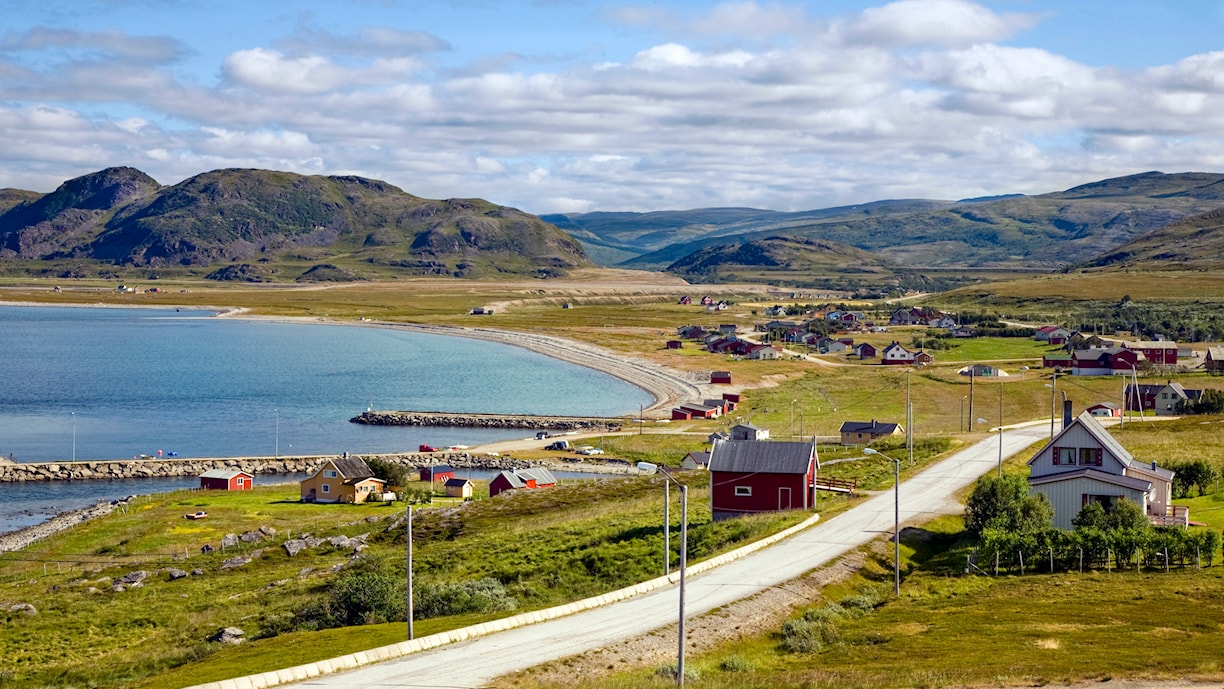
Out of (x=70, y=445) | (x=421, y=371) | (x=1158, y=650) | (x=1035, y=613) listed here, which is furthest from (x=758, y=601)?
(x=421, y=371)

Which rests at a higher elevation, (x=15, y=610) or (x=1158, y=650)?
(x=1158, y=650)

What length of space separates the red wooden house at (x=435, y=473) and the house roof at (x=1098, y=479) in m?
38.3

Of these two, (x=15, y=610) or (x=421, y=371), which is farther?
(x=421, y=371)

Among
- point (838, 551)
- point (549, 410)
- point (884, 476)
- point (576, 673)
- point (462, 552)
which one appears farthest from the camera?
point (549, 410)

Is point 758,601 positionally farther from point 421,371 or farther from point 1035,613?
point 421,371

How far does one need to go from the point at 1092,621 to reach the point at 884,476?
98.5ft

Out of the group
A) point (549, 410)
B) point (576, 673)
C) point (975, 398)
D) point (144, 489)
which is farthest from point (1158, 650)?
point (549, 410)

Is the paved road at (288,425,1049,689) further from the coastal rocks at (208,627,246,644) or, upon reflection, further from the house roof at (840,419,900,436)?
the house roof at (840,419,900,436)

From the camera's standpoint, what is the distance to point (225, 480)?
7550cm

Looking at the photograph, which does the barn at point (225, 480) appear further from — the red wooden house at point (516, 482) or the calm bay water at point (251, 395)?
the red wooden house at point (516, 482)

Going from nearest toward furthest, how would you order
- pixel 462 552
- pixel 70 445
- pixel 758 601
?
pixel 758 601, pixel 462 552, pixel 70 445

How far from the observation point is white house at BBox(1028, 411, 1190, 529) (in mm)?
46344

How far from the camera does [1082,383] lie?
Answer: 370ft

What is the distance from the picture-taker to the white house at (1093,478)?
46344mm
